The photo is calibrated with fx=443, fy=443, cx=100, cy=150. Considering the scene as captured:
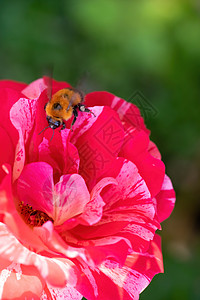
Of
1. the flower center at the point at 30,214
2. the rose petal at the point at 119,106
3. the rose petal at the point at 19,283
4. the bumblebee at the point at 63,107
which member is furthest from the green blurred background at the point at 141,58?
the rose petal at the point at 19,283

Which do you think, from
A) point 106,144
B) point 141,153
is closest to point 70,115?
point 106,144

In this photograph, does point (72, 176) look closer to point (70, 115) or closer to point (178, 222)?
point (70, 115)

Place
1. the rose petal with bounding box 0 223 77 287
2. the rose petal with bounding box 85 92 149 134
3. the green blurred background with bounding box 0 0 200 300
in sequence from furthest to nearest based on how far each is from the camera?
the green blurred background with bounding box 0 0 200 300
the rose petal with bounding box 85 92 149 134
the rose petal with bounding box 0 223 77 287

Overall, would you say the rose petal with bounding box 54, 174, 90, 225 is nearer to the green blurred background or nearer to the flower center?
the flower center

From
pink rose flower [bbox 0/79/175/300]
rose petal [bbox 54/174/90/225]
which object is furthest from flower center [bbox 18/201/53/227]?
rose petal [bbox 54/174/90/225]

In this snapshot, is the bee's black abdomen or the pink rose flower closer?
the pink rose flower

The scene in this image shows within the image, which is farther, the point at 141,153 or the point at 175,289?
the point at 175,289

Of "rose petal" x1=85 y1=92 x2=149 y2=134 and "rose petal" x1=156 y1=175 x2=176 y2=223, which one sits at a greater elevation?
"rose petal" x1=85 y1=92 x2=149 y2=134
